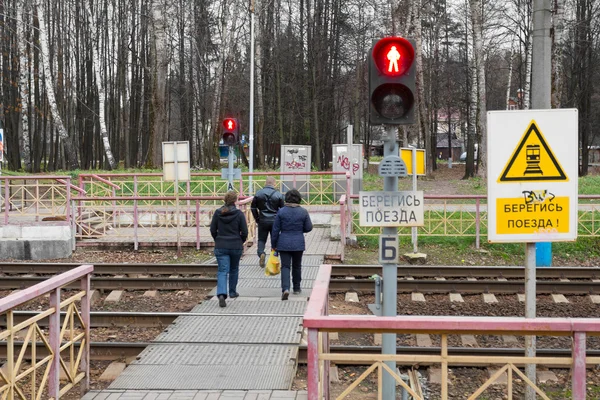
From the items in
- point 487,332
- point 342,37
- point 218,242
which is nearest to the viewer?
point 487,332

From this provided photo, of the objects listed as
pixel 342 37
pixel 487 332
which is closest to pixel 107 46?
pixel 342 37

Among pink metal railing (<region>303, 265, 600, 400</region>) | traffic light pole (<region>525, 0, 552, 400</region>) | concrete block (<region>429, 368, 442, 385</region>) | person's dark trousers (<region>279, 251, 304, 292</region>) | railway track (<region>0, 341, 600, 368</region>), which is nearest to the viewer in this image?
pink metal railing (<region>303, 265, 600, 400</region>)

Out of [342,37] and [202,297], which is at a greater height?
[342,37]

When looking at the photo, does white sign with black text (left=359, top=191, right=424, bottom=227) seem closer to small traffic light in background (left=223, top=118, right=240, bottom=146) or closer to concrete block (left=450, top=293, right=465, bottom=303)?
concrete block (left=450, top=293, right=465, bottom=303)

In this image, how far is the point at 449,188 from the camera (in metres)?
27.2

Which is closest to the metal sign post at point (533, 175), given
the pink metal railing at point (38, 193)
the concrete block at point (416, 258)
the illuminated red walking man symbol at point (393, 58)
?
the illuminated red walking man symbol at point (393, 58)

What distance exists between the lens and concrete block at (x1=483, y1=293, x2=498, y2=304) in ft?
36.3

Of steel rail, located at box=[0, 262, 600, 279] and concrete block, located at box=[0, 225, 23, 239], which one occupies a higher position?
concrete block, located at box=[0, 225, 23, 239]

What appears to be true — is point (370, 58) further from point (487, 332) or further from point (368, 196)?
point (487, 332)

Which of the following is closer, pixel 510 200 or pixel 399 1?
pixel 510 200

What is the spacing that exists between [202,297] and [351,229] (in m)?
5.86

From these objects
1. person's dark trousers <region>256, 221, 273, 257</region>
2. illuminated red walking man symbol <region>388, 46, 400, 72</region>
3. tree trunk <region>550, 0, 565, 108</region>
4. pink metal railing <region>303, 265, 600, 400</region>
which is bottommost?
person's dark trousers <region>256, 221, 273, 257</region>

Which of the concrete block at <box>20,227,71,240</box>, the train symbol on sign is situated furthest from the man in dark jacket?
the train symbol on sign

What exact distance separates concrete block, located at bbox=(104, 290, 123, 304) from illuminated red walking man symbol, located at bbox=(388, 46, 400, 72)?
750 centimetres
